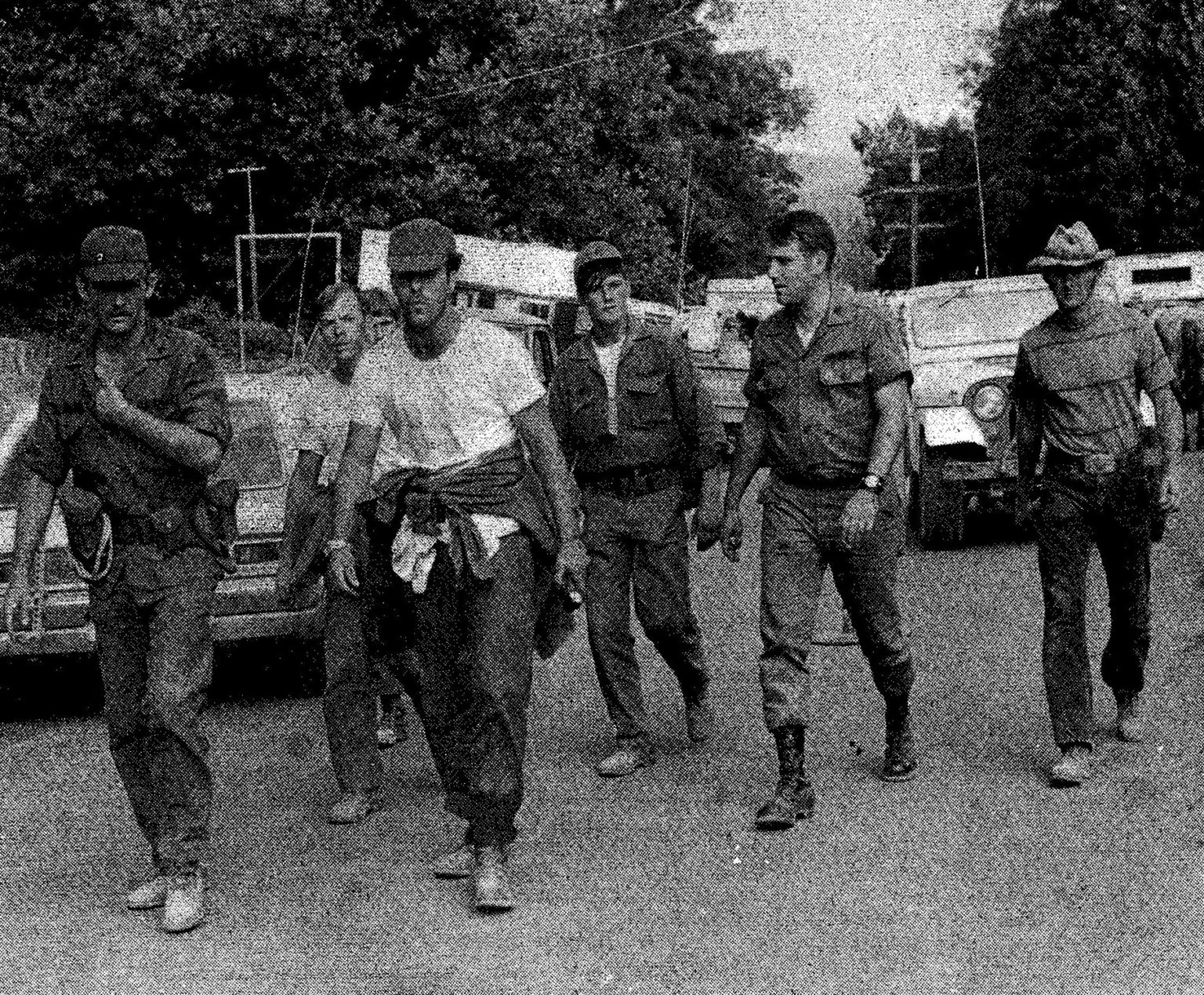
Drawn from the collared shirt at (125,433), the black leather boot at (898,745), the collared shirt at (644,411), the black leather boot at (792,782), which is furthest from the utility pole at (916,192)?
the collared shirt at (125,433)

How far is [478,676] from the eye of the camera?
5867 mm

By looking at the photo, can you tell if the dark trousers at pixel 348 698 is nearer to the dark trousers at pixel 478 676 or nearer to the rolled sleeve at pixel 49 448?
the dark trousers at pixel 478 676

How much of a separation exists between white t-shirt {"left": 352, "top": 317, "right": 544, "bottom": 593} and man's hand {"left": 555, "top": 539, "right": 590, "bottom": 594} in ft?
0.60

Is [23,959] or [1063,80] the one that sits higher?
[1063,80]

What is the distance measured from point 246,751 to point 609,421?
236 cm

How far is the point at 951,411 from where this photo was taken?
13.2 meters

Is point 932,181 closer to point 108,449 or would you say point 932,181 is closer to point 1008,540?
point 1008,540

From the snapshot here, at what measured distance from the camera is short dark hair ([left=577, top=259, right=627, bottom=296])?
7.53 metres

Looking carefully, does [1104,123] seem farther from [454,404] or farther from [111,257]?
[111,257]

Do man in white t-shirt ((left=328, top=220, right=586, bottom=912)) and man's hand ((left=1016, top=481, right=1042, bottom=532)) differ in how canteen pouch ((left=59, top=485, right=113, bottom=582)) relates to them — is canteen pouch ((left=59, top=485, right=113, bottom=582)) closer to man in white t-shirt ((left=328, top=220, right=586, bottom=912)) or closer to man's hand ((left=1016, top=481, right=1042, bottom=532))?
man in white t-shirt ((left=328, top=220, right=586, bottom=912))

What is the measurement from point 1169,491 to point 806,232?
67.8 inches

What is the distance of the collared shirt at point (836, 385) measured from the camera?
6777 millimetres

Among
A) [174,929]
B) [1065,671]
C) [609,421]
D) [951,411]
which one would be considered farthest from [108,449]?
[951,411]

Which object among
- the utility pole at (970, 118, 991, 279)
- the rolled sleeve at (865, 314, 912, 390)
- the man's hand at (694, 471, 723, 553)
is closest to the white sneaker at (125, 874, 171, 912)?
the man's hand at (694, 471, 723, 553)
